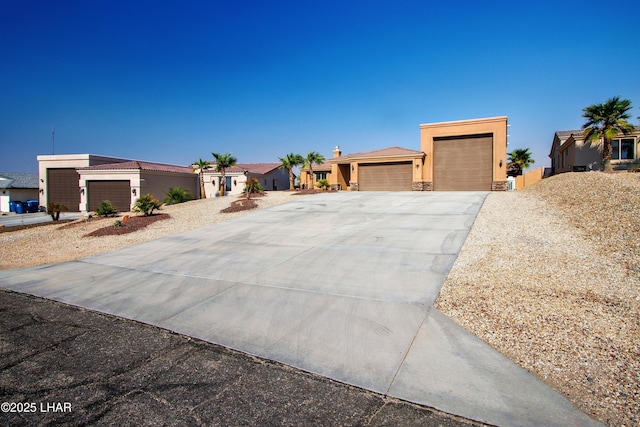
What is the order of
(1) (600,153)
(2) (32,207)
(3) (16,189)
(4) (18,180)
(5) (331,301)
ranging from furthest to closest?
(4) (18,180), (3) (16,189), (2) (32,207), (1) (600,153), (5) (331,301)

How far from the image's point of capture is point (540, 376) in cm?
386

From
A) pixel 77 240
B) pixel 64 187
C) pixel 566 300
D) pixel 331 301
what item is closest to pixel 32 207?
pixel 64 187

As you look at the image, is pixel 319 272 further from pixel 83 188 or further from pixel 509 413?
pixel 83 188

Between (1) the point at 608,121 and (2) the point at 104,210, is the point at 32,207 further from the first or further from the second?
(1) the point at 608,121

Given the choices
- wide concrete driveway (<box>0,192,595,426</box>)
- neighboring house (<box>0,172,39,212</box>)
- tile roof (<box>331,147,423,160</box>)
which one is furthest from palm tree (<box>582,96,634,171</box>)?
neighboring house (<box>0,172,39,212</box>)

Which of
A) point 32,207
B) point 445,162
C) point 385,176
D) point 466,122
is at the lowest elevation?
point 32,207

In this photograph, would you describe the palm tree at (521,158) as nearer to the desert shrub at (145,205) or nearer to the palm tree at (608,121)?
the palm tree at (608,121)

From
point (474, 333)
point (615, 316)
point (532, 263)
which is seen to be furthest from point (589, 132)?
point (474, 333)

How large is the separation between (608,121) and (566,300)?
24.5 meters

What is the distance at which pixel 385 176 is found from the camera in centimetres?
3131

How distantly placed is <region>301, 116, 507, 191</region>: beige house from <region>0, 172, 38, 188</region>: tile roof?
138ft

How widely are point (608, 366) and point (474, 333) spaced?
144cm

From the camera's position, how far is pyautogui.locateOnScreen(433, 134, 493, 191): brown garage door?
2748 cm

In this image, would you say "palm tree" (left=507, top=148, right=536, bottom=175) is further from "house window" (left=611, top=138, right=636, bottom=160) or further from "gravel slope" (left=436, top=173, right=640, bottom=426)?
"gravel slope" (left=436, top=173, right=640, bottom=426)
